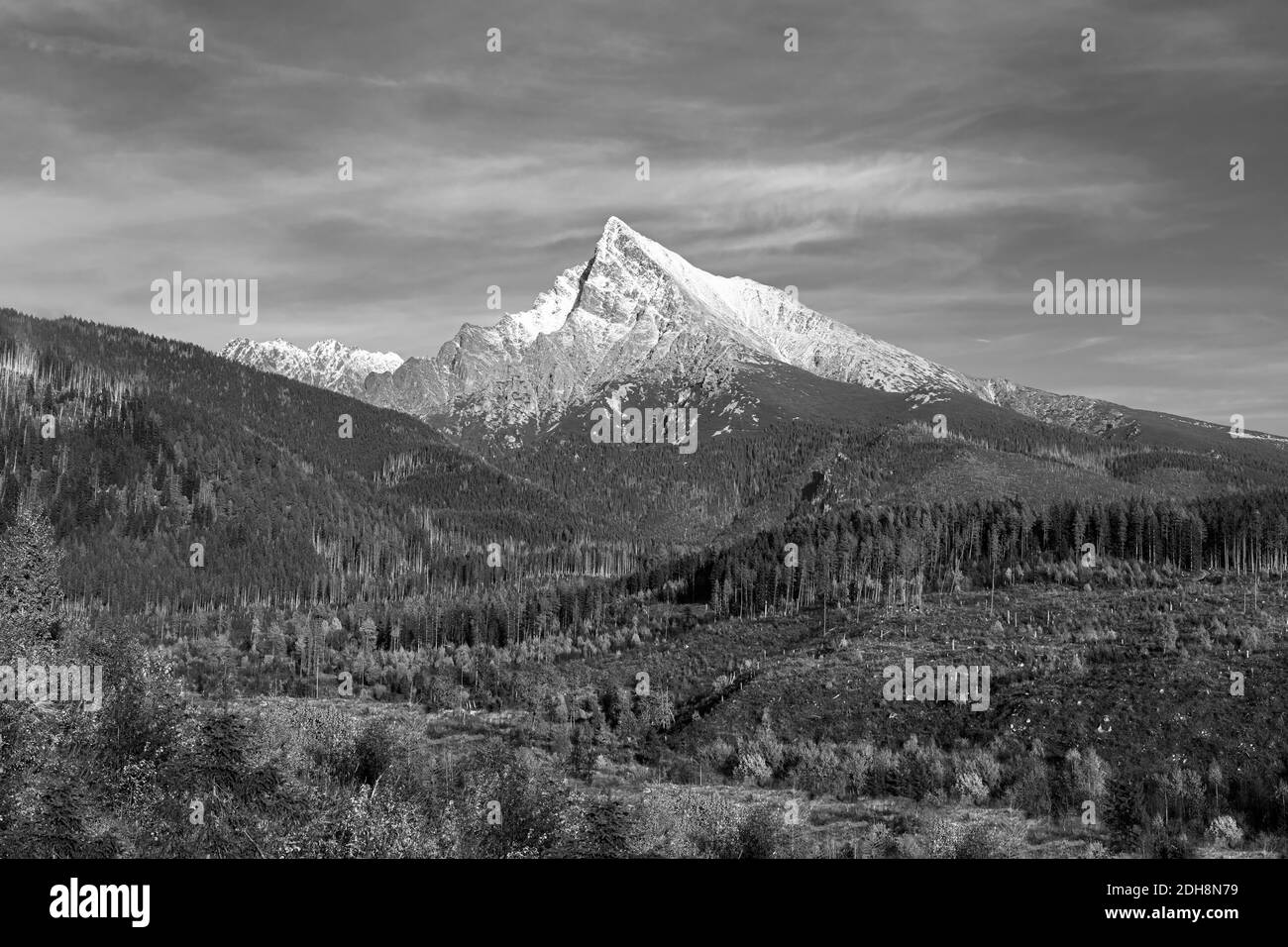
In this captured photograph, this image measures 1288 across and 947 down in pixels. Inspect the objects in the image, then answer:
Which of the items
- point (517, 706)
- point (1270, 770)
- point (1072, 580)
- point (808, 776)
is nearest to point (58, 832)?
point (808, 776)

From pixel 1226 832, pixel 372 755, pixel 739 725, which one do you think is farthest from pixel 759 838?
pixel 739 725

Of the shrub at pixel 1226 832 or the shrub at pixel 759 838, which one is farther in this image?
the shrub at pixel 1226 832

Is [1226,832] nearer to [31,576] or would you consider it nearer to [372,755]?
[372,755]

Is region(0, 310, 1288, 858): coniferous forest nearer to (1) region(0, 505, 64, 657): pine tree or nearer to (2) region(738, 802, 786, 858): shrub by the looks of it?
(2) region(738, 802, 786, 858): shrub

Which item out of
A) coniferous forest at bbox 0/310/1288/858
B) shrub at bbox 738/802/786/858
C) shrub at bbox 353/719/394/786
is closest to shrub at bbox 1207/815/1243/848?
coniferous forest at bbox 0/310/1288/858

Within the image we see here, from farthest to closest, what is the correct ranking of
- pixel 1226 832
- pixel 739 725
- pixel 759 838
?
pixel 739 725
pixel 1226 832
pixel 759 838

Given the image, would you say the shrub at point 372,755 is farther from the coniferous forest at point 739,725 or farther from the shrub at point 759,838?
the shrub at point 759,838

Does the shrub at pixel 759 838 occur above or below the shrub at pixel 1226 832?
above

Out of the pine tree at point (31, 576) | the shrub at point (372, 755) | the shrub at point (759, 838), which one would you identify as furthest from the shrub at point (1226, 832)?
the pine tree at point (31, 576)

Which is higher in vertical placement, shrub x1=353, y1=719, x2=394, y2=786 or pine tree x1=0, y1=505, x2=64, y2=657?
pine tree x1=0, y1=505, x2=64, y2=657
